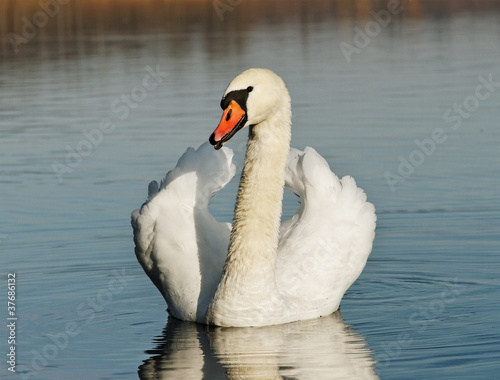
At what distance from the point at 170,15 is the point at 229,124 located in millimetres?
42009

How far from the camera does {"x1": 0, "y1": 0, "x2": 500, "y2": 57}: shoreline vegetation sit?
135ft

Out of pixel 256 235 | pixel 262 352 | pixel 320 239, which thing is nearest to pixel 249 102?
pixel 256 235

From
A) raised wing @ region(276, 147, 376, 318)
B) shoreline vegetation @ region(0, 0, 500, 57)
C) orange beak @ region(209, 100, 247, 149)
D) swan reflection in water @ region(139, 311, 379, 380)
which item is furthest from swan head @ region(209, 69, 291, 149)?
shoreline vegetation @ region(0, 0, 500, 57)

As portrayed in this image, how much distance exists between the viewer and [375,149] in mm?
16172

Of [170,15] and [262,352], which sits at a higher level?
[262,352]

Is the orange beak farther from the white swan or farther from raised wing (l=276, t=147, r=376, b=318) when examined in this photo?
raised wing (l=276, t=147, r=376, b=318)

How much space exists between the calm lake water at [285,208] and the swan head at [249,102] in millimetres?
1617

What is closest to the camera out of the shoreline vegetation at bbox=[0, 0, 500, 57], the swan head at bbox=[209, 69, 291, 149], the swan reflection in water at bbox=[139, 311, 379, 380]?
the swan reflection in water at bbox=[139, 311, 379, 380]

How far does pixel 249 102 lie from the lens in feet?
Result: 29.0

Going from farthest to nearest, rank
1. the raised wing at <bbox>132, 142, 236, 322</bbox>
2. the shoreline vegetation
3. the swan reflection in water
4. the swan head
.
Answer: the shoreline vegetation < the raised wing at <bbox>132, 142, 236, 322</bbox> < the swan head < the swan reflection in water

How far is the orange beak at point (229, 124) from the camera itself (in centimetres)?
845

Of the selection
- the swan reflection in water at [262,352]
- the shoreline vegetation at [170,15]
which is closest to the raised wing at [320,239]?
the swan reflection in water at [262,352]

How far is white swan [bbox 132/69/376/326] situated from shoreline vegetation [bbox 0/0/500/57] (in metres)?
27.3

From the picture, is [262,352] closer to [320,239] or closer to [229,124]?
[320,239]
